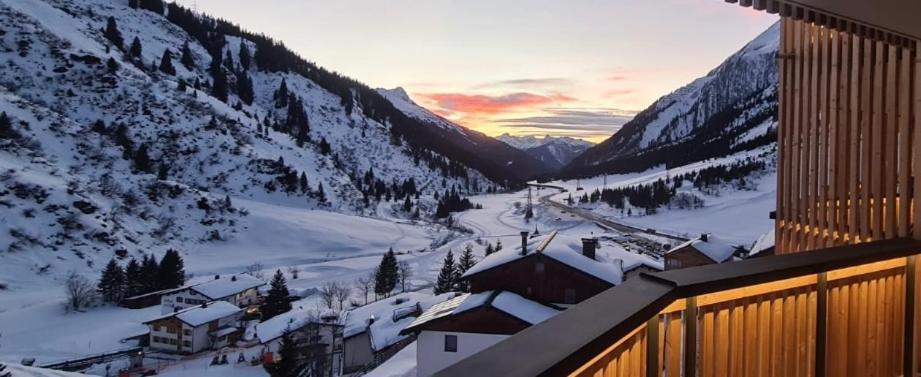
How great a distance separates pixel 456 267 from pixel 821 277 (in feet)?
101

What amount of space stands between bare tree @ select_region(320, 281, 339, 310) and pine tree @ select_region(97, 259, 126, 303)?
11028 millimetres

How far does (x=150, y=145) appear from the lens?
184 ft

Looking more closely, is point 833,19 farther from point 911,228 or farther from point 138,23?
point 138,23

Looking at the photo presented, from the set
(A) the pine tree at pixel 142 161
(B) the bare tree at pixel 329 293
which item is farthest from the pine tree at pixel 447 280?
(A) the pine tree at pixel 142 161

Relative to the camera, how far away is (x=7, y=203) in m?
37.0

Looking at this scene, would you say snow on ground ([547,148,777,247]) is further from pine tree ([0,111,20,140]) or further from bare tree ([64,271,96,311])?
pine tree ([0,111,20,140])

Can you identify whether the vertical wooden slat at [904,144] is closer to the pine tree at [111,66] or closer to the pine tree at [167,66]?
the pine tree at [111,66]

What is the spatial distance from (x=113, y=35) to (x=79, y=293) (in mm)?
54539

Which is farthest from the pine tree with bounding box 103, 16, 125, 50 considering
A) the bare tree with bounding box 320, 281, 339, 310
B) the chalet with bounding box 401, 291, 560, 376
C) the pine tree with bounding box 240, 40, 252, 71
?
the chalet with bounding box 401, 291, 560, 376

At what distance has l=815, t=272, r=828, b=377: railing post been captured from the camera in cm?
228

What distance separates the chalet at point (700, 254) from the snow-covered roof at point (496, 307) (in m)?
9.95

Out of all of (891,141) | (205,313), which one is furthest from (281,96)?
(891,141)

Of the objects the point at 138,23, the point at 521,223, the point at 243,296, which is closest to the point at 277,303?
the point at 243,296

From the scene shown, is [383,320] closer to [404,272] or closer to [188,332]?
[188,332]
